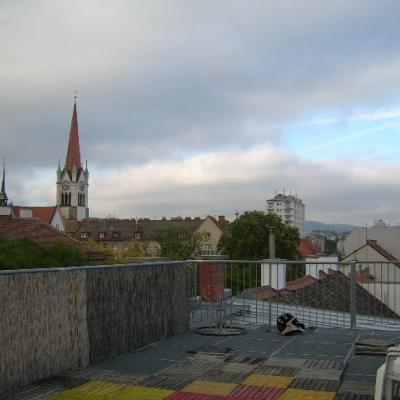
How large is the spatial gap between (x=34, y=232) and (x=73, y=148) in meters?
120

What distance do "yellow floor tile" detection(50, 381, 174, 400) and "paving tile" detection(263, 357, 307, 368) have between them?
5.75 ft

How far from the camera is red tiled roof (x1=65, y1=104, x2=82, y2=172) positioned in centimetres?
14862

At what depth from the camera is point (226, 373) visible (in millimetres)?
6547

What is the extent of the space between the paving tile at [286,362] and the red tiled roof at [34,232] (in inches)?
978

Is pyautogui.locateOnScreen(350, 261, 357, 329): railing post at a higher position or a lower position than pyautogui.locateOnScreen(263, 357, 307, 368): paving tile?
higher

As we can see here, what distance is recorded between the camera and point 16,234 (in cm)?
3294

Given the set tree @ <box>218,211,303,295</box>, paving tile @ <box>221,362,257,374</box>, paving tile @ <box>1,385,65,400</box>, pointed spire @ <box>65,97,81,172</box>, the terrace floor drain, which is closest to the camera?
paving tile @ <box>1,385,65,400</box>

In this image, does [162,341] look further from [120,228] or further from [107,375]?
[120,228]

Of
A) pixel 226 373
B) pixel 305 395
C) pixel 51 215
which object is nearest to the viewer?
pixel 305 395

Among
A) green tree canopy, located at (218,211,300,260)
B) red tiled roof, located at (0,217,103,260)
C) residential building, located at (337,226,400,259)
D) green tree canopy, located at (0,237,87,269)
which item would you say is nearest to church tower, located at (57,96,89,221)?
green tree canopy, located at (218,211,300,260)

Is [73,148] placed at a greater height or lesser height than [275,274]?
greater

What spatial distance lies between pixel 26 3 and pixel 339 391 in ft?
28.9

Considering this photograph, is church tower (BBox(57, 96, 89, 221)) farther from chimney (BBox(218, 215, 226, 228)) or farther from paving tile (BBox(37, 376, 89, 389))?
paving tile (BBox(37, 376, 89, 389))

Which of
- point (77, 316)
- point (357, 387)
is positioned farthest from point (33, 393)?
point (357, 387)
